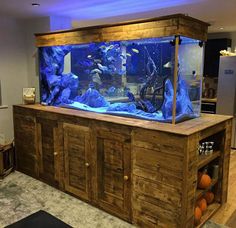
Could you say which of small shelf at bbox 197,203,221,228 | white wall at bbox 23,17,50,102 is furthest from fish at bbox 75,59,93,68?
small shelf at bbox 197,203,221,228

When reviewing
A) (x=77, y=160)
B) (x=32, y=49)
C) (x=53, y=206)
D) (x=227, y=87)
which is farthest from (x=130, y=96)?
(x=227, y=87)

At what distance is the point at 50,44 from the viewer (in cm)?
355

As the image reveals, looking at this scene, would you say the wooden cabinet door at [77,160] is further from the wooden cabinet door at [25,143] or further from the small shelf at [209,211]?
the small shelf at [209,211]

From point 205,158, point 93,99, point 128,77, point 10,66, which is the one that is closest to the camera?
point 205,158

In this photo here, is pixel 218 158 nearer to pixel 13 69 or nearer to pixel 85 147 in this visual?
pixel 85 147

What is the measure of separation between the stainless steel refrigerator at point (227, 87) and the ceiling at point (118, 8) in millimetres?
1231

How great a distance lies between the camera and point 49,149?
11.2 ft

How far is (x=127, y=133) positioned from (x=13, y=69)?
98.3 inches

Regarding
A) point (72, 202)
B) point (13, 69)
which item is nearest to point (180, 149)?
point (72, 202)

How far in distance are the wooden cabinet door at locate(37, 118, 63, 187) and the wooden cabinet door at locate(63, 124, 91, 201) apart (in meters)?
0.15

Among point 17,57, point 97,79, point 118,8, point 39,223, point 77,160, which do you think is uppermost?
point 118,8

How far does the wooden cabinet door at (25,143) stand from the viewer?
362cm

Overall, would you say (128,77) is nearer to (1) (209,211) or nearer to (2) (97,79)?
(2) (97,79)

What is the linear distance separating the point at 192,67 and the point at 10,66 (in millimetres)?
2826
